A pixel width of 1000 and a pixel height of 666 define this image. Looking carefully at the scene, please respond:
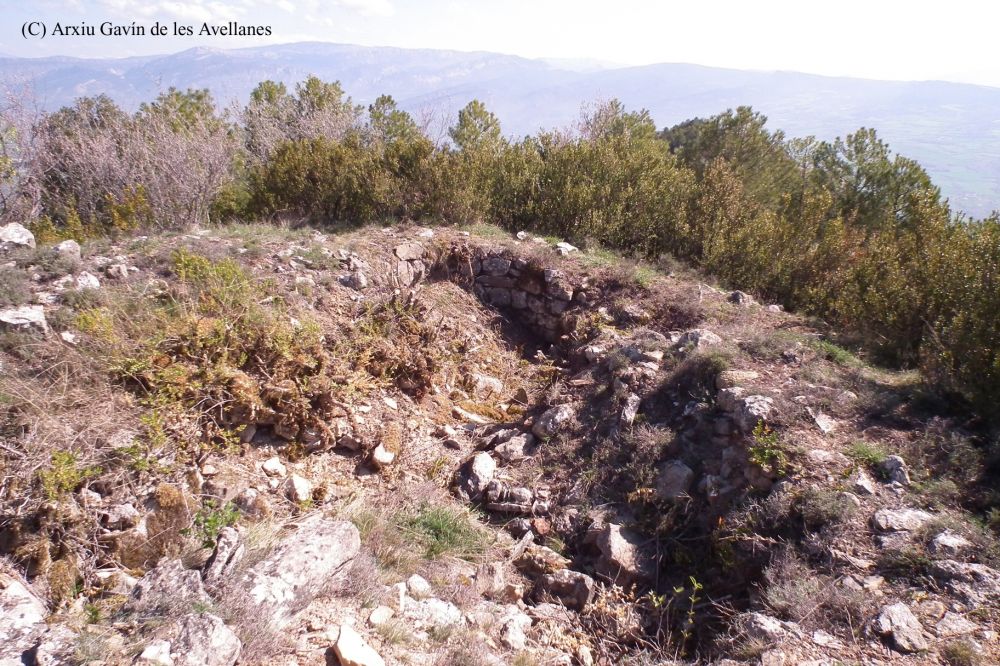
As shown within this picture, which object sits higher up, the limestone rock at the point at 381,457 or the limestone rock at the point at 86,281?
the limestone rock at the point at 86,281

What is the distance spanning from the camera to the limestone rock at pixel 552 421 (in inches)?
197

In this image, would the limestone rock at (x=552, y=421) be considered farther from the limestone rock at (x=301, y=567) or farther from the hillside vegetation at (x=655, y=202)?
the hillside vegetation at (x=655, y=202)

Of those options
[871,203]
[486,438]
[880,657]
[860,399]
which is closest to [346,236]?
[486,438]

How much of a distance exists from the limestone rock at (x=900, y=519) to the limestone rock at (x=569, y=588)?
191cm

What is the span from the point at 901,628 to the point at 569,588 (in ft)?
6.20

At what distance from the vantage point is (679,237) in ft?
28.1

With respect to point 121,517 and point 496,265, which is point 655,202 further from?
point 121,517

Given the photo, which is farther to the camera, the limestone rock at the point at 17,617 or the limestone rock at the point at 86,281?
the limestone rock at the point at 86,281

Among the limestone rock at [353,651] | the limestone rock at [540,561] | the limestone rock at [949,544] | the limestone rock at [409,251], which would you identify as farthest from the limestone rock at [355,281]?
the limestone rock at [949,544]

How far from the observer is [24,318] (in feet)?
13.6

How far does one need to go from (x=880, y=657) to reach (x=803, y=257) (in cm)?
623

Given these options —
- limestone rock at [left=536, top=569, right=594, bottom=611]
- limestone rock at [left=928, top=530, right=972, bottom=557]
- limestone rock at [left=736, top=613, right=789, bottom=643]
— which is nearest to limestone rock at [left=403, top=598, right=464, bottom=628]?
limestone rock at [left=536, top=569, right=594, bottom=611]

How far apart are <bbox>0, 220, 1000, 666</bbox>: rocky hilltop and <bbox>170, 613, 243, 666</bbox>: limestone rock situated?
12 mm

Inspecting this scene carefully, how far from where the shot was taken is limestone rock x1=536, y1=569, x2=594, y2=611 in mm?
3623
